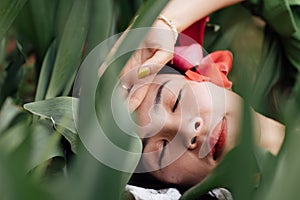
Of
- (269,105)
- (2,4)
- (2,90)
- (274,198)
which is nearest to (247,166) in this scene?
(274,198)

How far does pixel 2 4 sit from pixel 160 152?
14 cm

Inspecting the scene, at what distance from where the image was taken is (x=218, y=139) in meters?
0.42

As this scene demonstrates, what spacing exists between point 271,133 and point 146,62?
0.11 metres

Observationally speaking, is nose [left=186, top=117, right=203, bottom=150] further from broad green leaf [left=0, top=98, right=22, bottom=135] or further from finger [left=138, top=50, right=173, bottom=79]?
broad green leaf [left=0, top=98, right=22, bottom=135]

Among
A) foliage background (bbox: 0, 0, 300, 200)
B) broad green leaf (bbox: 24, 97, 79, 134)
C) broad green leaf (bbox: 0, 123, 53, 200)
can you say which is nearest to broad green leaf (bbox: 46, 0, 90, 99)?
foliage background (bbox: 0, 0, 300, 200)

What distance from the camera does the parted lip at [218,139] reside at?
414 mm

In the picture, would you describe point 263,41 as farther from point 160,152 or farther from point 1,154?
point 1,154

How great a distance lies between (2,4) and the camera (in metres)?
0.36

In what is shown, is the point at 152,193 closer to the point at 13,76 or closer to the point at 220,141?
the point at 220,141

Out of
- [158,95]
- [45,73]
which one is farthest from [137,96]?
[45,73]

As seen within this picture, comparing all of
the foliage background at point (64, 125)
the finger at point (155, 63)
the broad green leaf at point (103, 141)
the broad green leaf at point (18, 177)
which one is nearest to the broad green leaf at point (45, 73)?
the foliage background at point (64, 125)

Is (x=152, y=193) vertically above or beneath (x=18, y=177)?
beneath

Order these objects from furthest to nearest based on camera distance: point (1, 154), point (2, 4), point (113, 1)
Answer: point (113, 1) → point (2, 4) → point (1, 154)

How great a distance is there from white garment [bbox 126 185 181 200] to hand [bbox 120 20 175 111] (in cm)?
5
